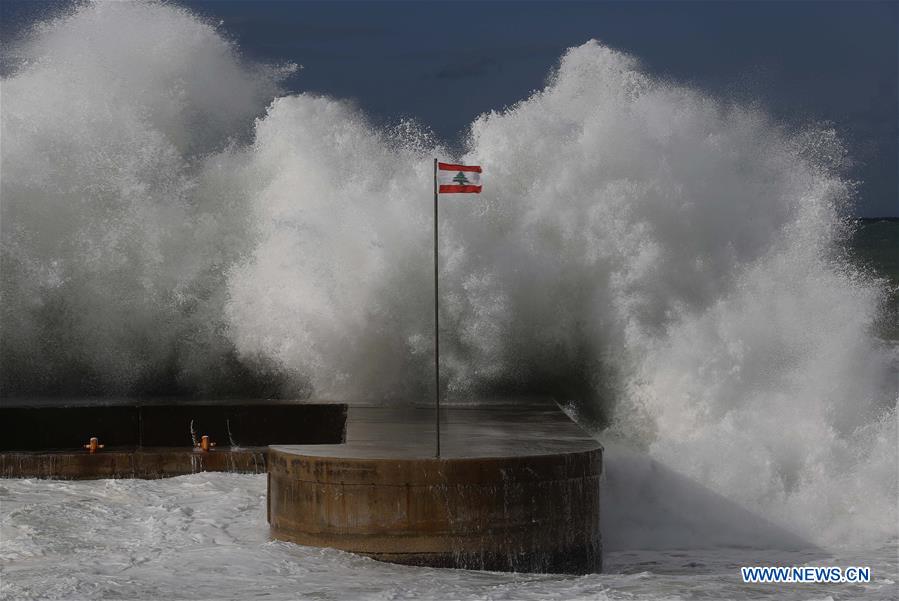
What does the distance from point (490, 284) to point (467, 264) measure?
1.23 feet

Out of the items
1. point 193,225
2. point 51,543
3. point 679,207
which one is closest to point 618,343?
point 679,207

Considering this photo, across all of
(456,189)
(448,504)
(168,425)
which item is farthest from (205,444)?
(456,189)

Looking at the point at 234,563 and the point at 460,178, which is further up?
the point at 460,178

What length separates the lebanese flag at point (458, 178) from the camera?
934 centimetres

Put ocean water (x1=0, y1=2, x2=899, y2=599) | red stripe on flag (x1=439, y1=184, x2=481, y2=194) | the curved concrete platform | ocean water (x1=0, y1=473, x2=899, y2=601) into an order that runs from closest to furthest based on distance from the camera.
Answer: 1. ocean water (x1=0, y1=473, x2=899, y2=601)
2. the curved concrete platform
3. red stripe on flag (x1=439, y1=184, x2=481, y2=194)
4. ocean water (x1=0, y1=2, x2=899, y2=599)

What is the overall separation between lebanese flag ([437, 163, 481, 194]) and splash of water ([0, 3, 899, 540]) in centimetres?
425

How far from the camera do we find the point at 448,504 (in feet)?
29.1

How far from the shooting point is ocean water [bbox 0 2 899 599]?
11.8 metres

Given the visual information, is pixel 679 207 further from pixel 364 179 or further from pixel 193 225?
pixel 193 225

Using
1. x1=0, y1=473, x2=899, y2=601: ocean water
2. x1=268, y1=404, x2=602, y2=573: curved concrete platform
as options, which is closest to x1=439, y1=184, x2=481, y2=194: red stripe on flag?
x1=268, y1=404, x2=602, y2=573: curved concrete platform

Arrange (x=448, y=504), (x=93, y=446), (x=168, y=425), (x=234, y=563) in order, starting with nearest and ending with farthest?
(x=448, y=504), (x=234, y=563), (x=93, y=446), (x=168, y=425)

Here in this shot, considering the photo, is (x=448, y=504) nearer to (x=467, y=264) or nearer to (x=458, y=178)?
(x=458, y=178)

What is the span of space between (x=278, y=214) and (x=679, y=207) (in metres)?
5.37

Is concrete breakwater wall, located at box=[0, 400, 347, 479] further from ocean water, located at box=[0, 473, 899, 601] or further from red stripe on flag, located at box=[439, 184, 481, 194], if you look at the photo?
red stripe on flag, located at box=[439, 184, 481, 194]
